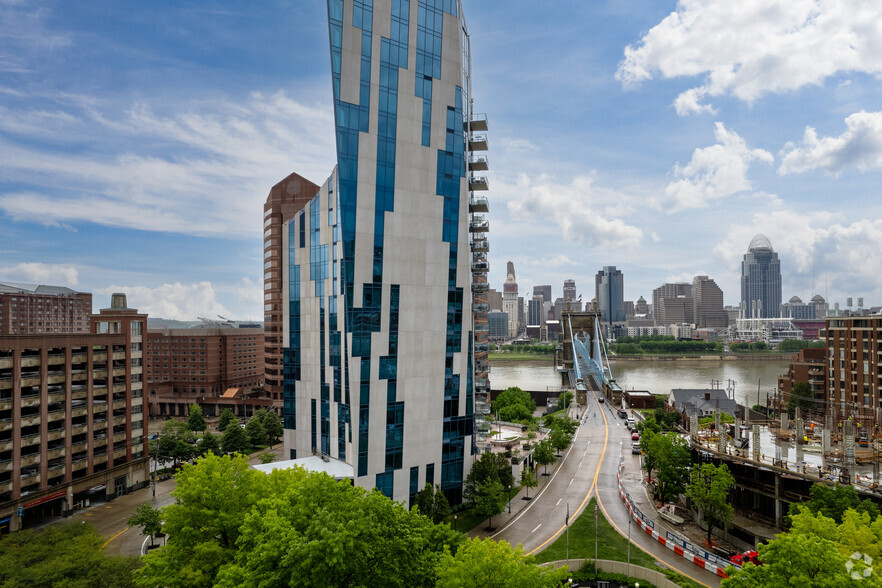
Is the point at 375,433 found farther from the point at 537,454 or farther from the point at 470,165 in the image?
the point at 470,165

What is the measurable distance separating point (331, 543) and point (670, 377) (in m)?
151

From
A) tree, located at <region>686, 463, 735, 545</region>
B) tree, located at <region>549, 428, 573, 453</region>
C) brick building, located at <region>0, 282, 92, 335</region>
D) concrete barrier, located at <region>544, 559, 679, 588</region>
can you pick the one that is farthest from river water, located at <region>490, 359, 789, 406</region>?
brick building, located at <region>0, 282, 92, 335</region>

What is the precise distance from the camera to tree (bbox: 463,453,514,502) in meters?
42.8

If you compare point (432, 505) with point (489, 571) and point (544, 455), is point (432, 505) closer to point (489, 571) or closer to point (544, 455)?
point (544, 455)

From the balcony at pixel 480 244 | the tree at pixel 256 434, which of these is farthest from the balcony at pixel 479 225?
the tree at pixel 256 434

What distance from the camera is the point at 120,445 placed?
5453cm

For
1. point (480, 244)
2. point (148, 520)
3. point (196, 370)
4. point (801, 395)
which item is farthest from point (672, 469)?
point (196, 370)

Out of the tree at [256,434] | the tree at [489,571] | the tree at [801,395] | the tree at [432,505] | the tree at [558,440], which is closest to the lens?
the tree at [489,571]

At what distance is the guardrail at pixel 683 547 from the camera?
32.5 metres

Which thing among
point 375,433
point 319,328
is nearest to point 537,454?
point 375,433

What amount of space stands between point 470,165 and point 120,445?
4682 cm

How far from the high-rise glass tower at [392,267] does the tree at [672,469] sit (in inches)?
640

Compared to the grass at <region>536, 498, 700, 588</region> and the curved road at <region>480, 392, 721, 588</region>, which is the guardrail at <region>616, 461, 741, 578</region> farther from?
the grass at <region>536, 498, 700, 588</region>

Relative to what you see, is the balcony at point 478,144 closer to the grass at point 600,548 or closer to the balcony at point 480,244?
the balcony at point 480,244
